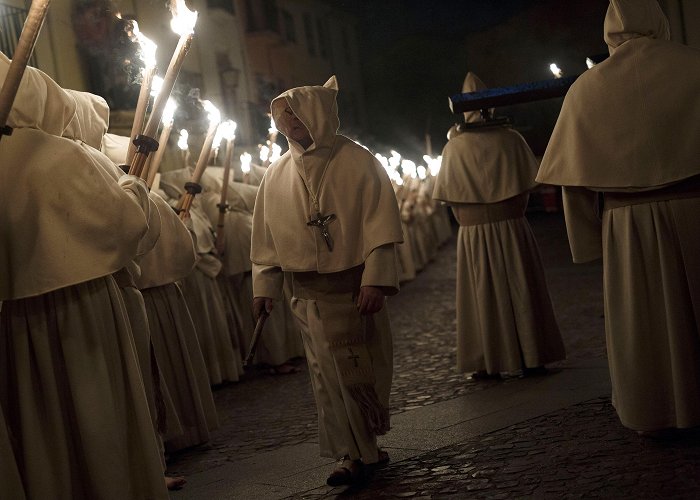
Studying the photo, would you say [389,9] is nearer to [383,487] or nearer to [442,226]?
[442,226]

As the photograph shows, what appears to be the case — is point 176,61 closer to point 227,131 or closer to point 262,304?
point 262,304

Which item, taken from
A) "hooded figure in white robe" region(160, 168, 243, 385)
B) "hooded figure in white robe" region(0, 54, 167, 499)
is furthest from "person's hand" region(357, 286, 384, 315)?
"hooded figure in white robe" region(160, 168, 243, 385)

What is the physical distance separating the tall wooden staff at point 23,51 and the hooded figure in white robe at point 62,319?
2.06 feet

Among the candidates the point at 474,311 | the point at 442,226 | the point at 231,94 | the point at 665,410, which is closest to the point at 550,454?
the point at 665,410

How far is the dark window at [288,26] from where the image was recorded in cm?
3494

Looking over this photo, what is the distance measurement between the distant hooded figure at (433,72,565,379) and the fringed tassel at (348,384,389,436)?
3.11 metres

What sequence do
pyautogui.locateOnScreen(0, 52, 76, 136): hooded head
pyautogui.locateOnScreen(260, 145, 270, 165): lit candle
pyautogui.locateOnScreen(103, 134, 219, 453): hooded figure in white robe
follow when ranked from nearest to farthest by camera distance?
pyautogui.locateOnScreen(0, 52, 76, 136): hooded head
pyautogui.locateOnScreen(103, 134, 219, 453): hooded figure in white robe
pyautogui.locateOnScreen(260, 145, 270, 165): lit candle

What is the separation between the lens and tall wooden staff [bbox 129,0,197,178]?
5211 millimetres

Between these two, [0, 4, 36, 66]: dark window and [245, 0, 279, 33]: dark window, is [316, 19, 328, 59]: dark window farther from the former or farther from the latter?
[0, 4, 36, 66]: dark window

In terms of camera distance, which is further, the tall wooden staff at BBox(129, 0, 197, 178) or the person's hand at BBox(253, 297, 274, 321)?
the person's hand at BBox(253, 297, 274, 321)

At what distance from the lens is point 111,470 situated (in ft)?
16.4

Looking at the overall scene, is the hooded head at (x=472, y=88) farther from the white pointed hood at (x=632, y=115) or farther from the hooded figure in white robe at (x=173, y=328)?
the white pointed hood at (x=632, y=115)

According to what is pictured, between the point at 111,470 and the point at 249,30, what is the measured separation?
27.1m

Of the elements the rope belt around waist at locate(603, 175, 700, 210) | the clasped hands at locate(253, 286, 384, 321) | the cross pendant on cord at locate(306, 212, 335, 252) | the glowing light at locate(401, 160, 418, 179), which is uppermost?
the glowing light at locate(401, 160, 418, 179)
